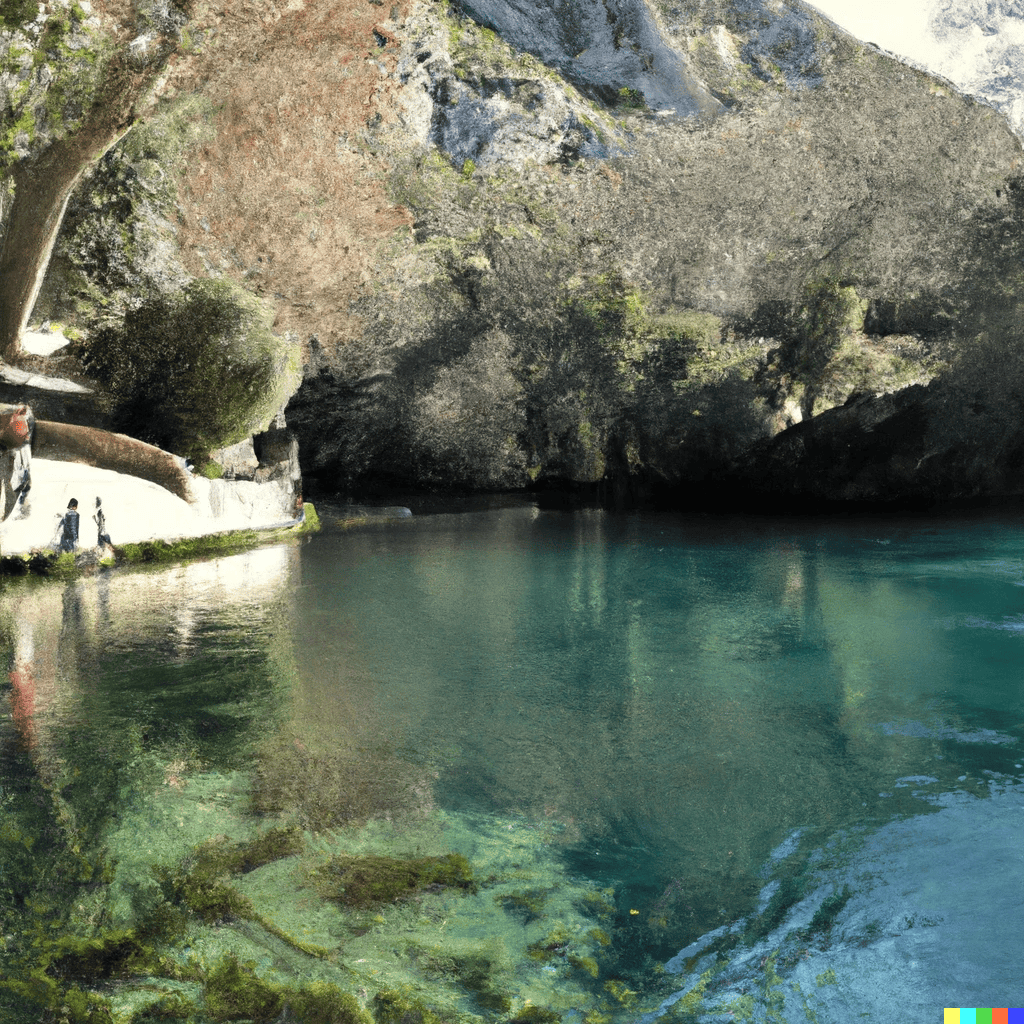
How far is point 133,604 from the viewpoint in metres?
10.3

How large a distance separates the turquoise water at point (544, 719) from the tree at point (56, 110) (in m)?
4.82

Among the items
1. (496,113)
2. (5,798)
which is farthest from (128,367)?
(5,798)

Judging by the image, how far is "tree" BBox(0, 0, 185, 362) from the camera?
11195 millimetres

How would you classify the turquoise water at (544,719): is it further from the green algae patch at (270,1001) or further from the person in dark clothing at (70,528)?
the person in dark clothing at (70,528)

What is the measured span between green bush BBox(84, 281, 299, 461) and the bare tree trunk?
1.60m

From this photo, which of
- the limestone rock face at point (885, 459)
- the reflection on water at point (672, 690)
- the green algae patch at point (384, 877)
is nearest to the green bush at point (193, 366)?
the reflection on water at point (672, 690)

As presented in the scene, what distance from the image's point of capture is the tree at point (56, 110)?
11195 millimetres

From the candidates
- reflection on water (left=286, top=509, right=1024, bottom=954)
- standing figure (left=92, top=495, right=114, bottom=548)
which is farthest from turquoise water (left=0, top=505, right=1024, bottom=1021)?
standing figure (left=92, top=495, right=114, bottom=548)

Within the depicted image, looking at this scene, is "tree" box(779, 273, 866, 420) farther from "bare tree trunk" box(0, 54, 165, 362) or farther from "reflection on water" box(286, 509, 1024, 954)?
"bare tree trunk" box(0, 54, 165, 362)

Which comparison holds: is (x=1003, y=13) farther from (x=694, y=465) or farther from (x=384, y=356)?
(x=384, y=356)

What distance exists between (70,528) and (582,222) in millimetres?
11134

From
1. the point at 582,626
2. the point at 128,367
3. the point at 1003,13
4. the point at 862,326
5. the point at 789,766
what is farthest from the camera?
the point at 862,326

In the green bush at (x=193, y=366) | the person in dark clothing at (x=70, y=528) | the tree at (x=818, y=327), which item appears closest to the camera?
the person in dark clothing at (x=70, y=528)

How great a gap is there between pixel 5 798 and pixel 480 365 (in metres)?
18.2
